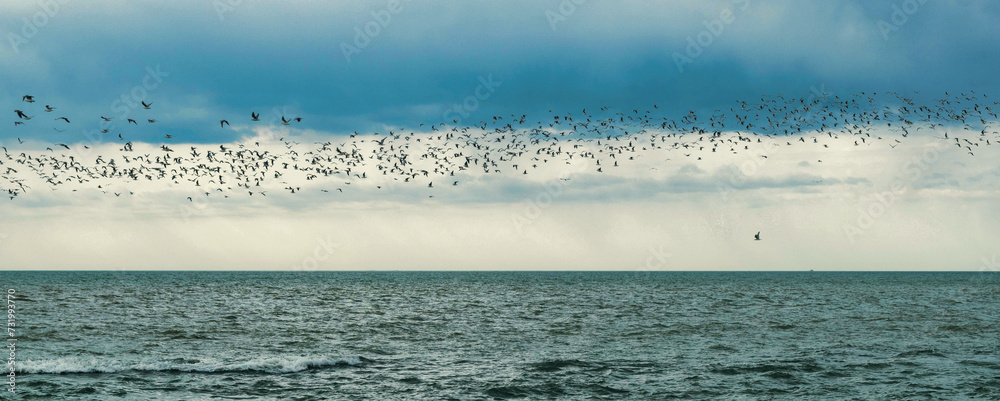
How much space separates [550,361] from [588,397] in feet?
29.8

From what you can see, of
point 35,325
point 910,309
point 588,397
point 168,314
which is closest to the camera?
point 588,397

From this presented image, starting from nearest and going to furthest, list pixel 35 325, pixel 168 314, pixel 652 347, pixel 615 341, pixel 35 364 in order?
pixel 35 364 < pixel 652 347 < pixel 615 341 < pixel 35 325 < pixel 168 314

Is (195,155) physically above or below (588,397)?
above

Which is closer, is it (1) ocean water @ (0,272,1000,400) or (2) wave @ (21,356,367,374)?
(1) ocean water @ (0,272,1000,400)

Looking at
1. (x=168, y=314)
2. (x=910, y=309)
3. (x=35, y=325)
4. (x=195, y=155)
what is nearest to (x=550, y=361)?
(x=195, y=155)

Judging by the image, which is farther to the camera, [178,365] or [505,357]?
[505,357]

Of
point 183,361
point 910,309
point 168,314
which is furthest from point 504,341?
point 910,309

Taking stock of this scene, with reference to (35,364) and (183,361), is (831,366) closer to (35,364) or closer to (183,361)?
(183,361)

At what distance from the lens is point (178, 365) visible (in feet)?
123

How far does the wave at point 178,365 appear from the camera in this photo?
3566 centimetres

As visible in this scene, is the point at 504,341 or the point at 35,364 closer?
the point at 35,364

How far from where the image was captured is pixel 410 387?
109ft

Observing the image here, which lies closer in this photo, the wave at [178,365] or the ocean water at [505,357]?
the ocean water at [505,357]

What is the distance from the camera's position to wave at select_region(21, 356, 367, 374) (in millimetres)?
35656
